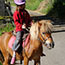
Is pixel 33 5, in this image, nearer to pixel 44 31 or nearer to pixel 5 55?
pixel 5 55

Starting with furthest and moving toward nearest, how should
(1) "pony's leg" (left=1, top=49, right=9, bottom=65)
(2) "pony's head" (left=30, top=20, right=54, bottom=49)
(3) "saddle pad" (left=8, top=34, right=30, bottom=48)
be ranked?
(1) "pony's leg" (left=1, top=49, right=9, bottom=65) < (3) "saddle pad" (left=8, top=34, right=30, bottom=48) < (2) "pony's head" (left=30, top=20, right=54, bottom=49)

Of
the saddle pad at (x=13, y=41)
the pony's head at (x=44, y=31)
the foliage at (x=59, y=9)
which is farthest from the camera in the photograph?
the foliage at (x=59, y=9)

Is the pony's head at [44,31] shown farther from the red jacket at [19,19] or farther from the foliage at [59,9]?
the foliage at [59,9]

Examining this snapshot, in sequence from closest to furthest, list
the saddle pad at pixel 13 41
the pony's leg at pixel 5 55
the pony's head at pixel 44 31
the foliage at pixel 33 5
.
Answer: the pony's head at pixel 44 31 < the saddle pad at pixel 13 41 < the pony's leg at pixel 5 55 < the foliage at pixel 33 5

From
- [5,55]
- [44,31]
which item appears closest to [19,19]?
[44,31]

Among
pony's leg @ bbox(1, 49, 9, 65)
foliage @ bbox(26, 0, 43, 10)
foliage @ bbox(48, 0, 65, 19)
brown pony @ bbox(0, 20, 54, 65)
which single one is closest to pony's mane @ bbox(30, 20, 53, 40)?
brown pony @ bbox(0, 20, 54, 65)

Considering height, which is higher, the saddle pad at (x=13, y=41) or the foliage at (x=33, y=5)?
the saddle pad at (x=13, y=41)

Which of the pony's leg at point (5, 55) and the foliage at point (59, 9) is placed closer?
the pony's leg at point (5, 55)

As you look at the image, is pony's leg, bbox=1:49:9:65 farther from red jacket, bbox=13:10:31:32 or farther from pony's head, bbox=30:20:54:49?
pony's head, bbox=30:20:54:49

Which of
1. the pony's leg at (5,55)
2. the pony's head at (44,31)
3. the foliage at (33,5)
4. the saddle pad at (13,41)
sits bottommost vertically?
the foliage at (33,5)

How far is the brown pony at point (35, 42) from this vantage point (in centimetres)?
474

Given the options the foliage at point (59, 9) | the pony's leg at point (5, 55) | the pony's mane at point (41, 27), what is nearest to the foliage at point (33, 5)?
the foliage at point (59, 9)

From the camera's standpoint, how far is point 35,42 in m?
5.02

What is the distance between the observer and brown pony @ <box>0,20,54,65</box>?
15.6 feet
